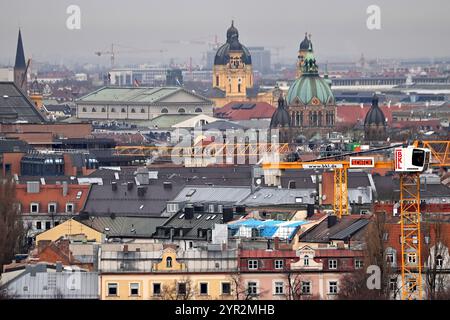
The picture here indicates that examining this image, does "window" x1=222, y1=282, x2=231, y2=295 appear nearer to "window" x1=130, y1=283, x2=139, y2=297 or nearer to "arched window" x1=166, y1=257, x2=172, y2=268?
"arched window" x1=166, y1=257, x2=172, y2=268

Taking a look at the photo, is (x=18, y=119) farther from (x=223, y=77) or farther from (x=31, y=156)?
(x=223, y=77)

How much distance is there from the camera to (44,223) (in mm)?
49875

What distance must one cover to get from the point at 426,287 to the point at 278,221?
10.4 m

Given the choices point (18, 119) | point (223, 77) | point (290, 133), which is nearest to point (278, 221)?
point (18, 119)

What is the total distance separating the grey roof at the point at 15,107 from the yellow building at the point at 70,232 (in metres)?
47.4

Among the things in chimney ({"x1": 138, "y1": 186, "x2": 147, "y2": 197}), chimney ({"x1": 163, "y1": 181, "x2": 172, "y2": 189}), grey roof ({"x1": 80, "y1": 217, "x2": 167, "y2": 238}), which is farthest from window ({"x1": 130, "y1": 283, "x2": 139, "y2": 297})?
chimney ({"x1": 163, "y1": 181, "x2": 172, "y2": 189})

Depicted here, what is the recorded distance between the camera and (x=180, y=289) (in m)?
31.2

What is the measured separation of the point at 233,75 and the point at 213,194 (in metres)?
108

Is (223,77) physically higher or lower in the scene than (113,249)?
higher

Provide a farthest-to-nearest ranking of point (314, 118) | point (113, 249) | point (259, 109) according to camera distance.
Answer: point (259, 109), point (314, 118), point (113, 249)

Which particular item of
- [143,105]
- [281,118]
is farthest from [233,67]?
[281,118]

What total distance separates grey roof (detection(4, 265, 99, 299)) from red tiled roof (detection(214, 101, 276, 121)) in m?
104

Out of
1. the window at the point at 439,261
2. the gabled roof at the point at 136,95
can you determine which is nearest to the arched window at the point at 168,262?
the window at the point at 439,261

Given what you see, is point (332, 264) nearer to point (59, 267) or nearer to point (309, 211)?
point (59, 267)
